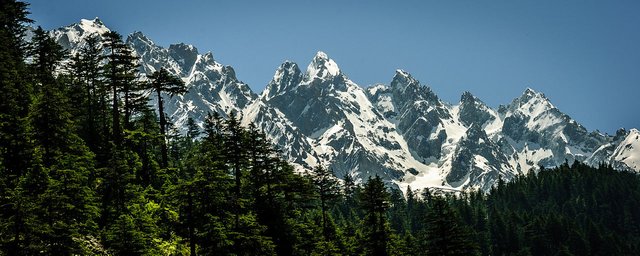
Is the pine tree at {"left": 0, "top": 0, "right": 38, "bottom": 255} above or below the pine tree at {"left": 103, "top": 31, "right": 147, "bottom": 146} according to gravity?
below

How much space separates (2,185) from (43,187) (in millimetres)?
2418

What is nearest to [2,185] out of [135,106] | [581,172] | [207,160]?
[207,160]

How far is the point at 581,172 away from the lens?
190750 mm

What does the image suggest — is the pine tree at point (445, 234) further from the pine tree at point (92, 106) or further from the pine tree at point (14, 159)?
the pine tree at point (14, 159)

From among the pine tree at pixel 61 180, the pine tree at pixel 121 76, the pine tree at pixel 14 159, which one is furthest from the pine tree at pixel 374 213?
the pine tree at pixel 14 159

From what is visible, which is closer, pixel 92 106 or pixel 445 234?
pixel 445 234

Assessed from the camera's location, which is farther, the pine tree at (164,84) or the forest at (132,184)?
the pine tree at (164,84)

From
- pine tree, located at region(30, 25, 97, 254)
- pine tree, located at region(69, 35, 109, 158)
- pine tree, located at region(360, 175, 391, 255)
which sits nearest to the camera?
pine tree, located at region(30, 25, 97, 254)

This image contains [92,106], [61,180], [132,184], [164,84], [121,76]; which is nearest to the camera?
[61,180]

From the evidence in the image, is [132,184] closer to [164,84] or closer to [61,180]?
[164,84]

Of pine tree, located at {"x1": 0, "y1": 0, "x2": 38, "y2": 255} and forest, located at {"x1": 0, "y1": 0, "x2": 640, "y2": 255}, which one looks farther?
forest, located at {"x1": 0, "y1": 0, "x2": 640, "y2": 255}

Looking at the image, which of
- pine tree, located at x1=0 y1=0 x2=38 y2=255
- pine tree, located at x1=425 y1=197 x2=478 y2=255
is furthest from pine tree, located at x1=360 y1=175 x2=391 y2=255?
pine tree, located at x1=0 y1=0 x2=38 y2=255

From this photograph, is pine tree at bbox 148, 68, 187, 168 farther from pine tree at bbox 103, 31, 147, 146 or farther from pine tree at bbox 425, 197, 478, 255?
pine tree at bbox 425, 197, 478, 255

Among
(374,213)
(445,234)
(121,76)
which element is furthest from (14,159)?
(445,234)
